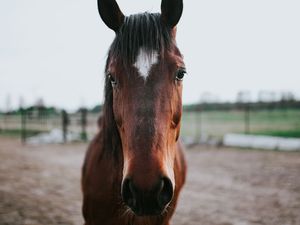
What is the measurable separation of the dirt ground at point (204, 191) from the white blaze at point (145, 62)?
3.65 meters

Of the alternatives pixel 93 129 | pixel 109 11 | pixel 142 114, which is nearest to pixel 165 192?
pixel 142 114

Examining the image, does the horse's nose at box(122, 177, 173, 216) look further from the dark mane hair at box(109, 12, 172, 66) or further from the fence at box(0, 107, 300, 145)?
the fence at box(0, 107, 300, 145)

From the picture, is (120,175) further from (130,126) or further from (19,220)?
(19,220)

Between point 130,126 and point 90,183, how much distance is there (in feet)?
4.20

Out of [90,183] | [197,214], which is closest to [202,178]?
[197,214]

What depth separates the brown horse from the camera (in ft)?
5.23

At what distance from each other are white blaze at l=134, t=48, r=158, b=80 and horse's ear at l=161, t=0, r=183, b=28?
1.44ft

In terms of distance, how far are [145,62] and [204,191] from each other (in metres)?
5.58

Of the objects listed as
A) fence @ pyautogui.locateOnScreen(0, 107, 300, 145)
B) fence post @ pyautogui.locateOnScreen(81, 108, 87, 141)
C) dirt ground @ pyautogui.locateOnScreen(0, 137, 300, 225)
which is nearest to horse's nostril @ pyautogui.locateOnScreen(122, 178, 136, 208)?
dirt ground @ pyautogui.locateOnScreen(0, 137, 300, 225)

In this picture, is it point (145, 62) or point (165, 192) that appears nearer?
point (165, 192)

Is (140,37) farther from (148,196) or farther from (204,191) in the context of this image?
(204,191)

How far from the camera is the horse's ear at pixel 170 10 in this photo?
2.20 metres

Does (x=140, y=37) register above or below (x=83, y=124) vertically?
above

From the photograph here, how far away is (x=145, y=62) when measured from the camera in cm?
187
